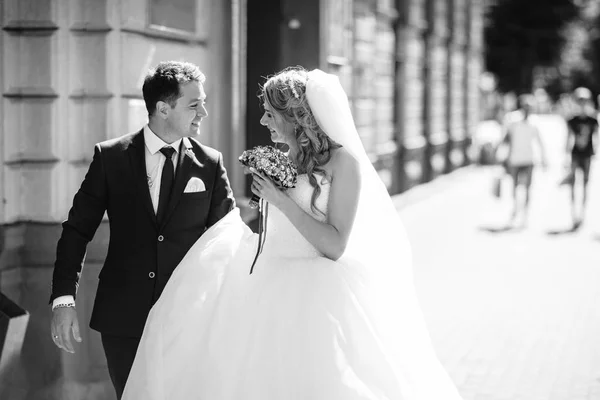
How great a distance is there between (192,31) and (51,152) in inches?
76.5

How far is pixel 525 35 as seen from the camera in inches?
2387

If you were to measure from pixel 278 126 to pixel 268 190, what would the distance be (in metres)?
0.27

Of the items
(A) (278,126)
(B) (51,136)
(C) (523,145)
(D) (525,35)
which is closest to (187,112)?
(A) (278,126)

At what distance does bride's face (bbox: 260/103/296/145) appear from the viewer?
387cm

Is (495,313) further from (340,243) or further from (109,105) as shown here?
(340,243)

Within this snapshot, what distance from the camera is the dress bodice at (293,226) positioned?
3.84 meters

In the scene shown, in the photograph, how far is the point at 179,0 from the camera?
7172mm

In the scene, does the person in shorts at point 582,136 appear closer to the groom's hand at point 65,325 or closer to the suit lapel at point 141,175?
the suit lapel at point 141,175

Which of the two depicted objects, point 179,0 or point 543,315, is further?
point 543,315

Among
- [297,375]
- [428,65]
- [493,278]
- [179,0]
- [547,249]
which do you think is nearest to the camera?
[297,375]

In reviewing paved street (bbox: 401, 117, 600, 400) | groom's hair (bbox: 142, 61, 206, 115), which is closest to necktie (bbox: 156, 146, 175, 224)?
groom's hair (bbox: 142, 61, 206, 115)

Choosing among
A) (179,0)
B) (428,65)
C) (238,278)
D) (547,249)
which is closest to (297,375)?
(238,278)

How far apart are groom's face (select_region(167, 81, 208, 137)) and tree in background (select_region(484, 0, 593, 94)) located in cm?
5640

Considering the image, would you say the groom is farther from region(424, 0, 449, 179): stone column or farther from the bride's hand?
region(424, 0, 449, 179): stone column
